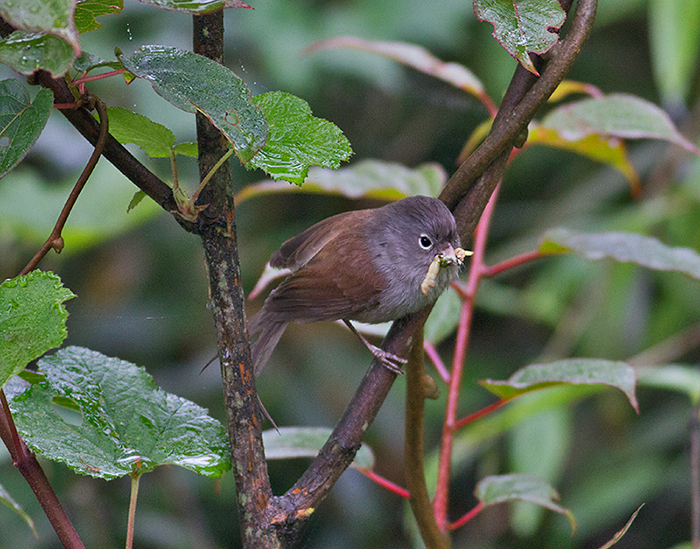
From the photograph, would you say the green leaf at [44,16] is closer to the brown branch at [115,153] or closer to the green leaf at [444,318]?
the brown branch at [115,153]

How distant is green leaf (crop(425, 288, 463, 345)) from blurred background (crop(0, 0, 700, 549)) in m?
1.45

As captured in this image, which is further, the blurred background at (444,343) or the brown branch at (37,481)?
the blurred background at (444,343)

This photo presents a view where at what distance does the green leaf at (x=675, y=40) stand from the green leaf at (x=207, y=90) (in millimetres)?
2491

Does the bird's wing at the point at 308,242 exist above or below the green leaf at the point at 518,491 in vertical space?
above

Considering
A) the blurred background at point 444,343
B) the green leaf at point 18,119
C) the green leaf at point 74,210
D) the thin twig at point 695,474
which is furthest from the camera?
the blurred background at point 444,343

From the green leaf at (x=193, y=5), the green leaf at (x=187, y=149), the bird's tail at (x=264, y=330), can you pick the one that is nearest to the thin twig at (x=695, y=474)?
the bird's tail at (x=264, y=330)

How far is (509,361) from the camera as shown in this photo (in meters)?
3.61

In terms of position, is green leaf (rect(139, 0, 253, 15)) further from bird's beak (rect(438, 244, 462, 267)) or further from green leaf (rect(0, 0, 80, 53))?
bird's beak (rect(438, 244, 462, 267))

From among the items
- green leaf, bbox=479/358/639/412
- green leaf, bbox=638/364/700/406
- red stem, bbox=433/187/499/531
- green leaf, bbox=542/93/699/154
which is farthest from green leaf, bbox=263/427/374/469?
green leaf, bbox=638/364/700/406

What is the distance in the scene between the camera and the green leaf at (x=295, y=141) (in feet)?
2.23

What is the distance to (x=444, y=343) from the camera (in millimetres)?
3795

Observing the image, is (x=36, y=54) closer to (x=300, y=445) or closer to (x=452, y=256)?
(x=300, y=445)

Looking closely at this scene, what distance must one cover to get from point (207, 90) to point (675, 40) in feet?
9.01

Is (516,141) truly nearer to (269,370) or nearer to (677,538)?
(269,370)
